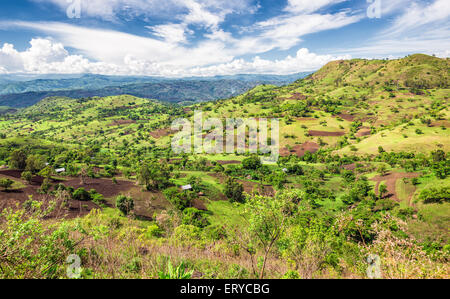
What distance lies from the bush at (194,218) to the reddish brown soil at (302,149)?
236 feet

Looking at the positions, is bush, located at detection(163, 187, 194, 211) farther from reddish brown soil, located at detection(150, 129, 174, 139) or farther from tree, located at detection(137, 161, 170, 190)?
reddish brown soil, located at detection(150, 129, 174, 139)

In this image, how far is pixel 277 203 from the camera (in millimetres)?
13438

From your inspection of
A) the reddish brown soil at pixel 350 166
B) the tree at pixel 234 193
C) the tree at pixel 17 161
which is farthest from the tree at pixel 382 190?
the tree at pixel 17 161

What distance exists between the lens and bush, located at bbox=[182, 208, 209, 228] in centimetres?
4232

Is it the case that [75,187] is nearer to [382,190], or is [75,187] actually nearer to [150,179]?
[150,179]

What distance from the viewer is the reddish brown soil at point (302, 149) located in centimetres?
10823

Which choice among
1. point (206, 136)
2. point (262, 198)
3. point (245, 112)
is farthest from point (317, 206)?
point (245, 112)

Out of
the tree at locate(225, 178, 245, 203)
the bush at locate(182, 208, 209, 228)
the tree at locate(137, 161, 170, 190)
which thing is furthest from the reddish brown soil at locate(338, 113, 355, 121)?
the bush at locate(182, 208, 209, 228)

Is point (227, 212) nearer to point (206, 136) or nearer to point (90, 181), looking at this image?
point (90, 181)

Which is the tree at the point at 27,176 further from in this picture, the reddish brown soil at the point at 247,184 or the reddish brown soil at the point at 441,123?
the reddish brown soil at the point at 441,123

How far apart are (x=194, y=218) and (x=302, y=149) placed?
84.1 m

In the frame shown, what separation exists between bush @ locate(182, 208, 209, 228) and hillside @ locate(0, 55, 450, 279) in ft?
1.45
